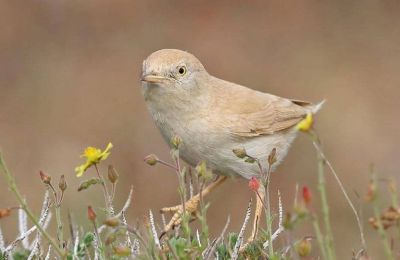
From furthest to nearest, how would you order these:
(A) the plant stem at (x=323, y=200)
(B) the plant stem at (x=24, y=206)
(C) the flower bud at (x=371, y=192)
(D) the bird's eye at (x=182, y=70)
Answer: (D) the bird's eye at (x=182, y=70), (B) the plant stem at (x=24, y=206), (A) the plant stem at (x=323, y=200), (C) the flower bud at (x=371, y=192)

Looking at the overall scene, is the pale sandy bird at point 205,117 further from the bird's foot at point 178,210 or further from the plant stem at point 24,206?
the plant stem at point 24,206

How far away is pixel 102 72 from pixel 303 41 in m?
2.76

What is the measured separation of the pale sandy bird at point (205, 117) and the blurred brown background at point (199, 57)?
414 centimetres

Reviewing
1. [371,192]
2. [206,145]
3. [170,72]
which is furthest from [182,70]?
[371,192]

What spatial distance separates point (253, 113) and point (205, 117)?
469mm

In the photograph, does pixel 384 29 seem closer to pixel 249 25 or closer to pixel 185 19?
pixel 249 25

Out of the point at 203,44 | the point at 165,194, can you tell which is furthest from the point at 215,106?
the point at 203,44

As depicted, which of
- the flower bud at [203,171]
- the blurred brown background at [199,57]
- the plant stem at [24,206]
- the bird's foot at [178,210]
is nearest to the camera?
the plant stem at [24,206]

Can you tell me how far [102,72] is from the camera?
42.8 feet

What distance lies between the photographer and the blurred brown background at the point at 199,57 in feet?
36.2

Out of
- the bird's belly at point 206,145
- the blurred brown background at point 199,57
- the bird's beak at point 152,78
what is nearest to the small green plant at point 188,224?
the bird's belly at point 206,145

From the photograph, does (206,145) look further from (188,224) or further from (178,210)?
(188,224)

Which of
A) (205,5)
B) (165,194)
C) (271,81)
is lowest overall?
(165,194)

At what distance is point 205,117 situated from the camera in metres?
5.40
